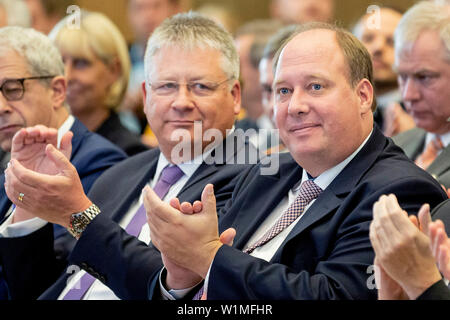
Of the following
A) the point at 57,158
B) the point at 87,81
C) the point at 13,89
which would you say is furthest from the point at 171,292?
the point at 87,81

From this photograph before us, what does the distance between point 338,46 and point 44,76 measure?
1426mm

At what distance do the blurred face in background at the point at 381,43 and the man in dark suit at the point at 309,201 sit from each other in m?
1.64

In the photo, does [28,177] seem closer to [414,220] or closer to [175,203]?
[175,203]

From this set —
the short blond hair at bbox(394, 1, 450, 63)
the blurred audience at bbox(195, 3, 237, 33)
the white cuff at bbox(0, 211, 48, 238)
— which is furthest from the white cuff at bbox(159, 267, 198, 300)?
the blurred audience at bbox(195, 3, 237, 33)

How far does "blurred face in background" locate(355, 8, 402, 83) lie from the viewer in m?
3.81

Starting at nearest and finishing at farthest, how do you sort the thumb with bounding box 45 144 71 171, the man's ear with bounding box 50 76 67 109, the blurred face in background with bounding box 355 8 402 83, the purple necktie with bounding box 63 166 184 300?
1. the thumb with bounding box 45 144 71 171
2. the purple necktie with bounding box 63 166 184 300
3. the man's ear with bounding box 50 76 67 109
4. the blurred face in background with bounding box 355 8 402 83

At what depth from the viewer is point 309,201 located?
6.95 feet

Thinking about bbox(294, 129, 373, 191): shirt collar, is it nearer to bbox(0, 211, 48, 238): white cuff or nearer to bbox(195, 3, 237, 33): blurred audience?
bbox(0, 211, 48, 238): white cuff

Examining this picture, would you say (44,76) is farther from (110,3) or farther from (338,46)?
(110,3)

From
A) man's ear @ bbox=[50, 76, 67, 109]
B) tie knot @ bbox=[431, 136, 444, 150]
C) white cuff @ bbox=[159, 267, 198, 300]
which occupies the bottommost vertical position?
white cuff @ bbox=[159, 267, 198, 300]

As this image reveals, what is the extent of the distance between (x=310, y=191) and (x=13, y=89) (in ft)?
4.70

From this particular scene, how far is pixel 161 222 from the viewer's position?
1.95 meters

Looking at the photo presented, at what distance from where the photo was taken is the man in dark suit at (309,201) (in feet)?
6.06

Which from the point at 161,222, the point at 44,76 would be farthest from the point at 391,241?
the point at 44,76
